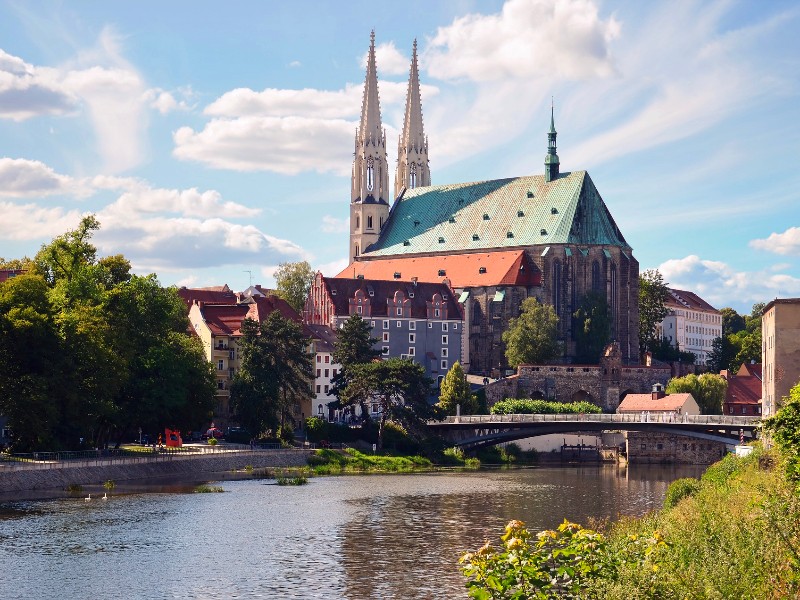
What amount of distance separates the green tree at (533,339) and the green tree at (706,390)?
18.7 metres

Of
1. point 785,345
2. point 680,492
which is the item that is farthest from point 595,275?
point 680,492

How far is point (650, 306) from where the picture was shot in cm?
18950

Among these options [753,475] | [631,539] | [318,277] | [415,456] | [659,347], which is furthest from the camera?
[659,347]

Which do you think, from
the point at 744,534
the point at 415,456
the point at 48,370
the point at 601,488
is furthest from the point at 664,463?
the point at 744,534

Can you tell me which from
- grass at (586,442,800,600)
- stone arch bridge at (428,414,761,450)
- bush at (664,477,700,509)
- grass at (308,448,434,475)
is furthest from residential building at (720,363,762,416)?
grass at (586,442,800,600)

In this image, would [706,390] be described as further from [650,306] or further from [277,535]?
[277,535]

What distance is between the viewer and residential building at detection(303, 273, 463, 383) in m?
163

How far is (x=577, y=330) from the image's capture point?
173m

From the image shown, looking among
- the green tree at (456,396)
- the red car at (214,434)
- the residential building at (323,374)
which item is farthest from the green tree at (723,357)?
the red car at (214,434)

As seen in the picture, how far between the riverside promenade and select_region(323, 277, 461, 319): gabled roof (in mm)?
54566

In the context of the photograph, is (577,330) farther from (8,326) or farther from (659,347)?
(8,326)

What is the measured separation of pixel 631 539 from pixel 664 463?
99.4 m

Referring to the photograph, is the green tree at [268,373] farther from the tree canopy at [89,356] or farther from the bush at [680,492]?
the bush at [680,492]

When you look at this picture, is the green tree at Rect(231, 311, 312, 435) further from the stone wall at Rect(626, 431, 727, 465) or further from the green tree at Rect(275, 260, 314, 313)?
the green tree at Rect(275, 260, 314, 313)
